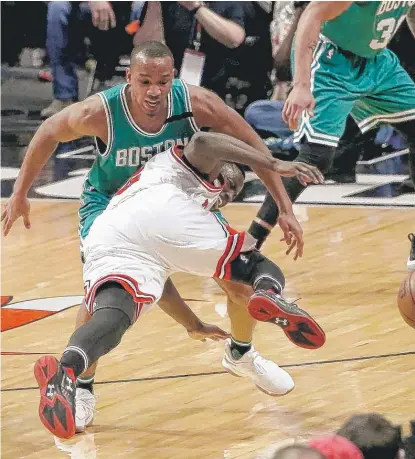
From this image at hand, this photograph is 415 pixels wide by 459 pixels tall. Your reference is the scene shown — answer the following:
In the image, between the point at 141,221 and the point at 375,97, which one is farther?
the point at 375,97

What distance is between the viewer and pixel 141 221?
16.6 ft

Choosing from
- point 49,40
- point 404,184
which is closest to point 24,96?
point 49,40

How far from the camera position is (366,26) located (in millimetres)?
7031

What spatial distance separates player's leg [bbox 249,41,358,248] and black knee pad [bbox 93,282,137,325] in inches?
85.5

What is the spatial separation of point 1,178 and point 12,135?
5.72 feet

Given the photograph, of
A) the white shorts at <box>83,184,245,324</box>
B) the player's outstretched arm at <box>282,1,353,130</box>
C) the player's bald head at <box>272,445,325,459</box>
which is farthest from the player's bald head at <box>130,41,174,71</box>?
the player's bald head at <box>272,445,325,459</box>

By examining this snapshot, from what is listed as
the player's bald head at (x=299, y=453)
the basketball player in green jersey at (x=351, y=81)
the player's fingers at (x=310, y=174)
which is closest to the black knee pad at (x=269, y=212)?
the basketball player in green jersey at (x=351, y=81)

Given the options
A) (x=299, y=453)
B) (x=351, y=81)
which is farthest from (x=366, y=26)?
(x=299, y=453)

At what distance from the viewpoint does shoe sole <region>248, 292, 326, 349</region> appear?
4.82 m

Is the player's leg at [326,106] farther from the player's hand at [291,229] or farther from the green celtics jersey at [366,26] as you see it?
the player's hand at [291,229]

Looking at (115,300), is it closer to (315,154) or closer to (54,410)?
(54,410)

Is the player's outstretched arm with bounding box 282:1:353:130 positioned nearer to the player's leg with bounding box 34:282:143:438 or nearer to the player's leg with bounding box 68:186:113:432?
the player's leg with bounding box 68:186:113:432

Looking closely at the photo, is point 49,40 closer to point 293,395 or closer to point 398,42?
point 398,42

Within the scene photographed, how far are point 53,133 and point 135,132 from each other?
0.34 m
